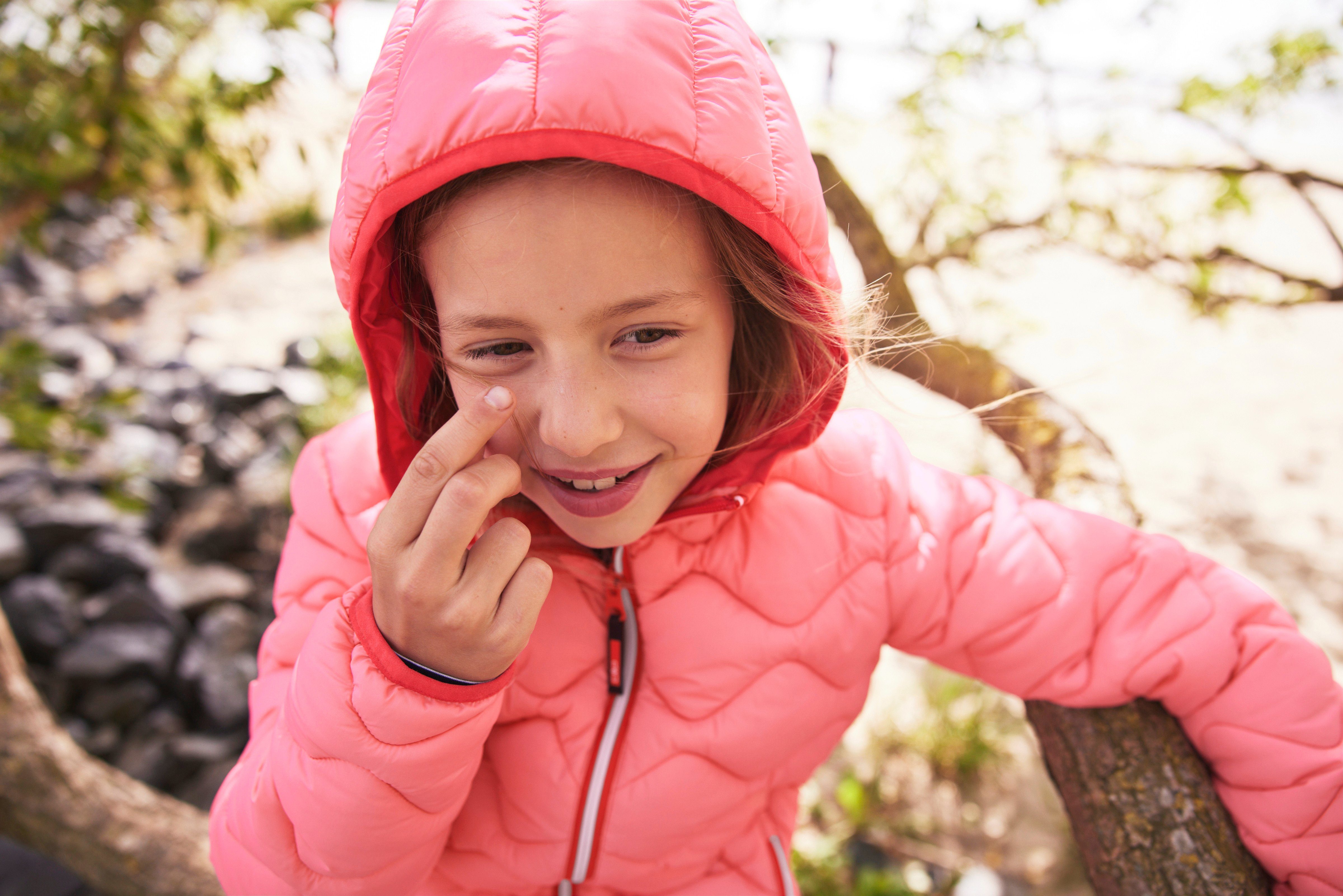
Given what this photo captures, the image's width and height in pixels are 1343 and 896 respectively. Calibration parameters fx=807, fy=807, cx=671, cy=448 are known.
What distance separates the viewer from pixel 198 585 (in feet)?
12.4

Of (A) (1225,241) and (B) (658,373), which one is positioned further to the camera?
(A) (1225,241)

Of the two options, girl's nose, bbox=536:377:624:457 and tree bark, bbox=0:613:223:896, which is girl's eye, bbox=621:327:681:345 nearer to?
girl's nose, bbox=536:377:624:457

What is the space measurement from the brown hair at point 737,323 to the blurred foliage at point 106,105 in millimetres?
1196

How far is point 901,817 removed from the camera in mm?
3113

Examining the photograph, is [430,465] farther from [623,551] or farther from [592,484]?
[623,551]

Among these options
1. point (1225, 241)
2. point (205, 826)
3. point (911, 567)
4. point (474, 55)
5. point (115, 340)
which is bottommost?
point (115, 340)

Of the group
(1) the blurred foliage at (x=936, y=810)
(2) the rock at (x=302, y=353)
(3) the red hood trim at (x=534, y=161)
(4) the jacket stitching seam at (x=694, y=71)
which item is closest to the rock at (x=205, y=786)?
(1) the blurred foliage at (x=936, y=810)

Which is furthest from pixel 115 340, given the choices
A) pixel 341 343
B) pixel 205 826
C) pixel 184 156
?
pixel 205 826

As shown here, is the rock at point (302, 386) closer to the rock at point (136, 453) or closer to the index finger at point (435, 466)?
the rock at point (136, 453)

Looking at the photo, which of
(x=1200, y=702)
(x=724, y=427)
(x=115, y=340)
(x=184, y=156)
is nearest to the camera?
(x=1200, y=702)

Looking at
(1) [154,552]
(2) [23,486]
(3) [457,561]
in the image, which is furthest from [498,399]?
(2) [23,486]

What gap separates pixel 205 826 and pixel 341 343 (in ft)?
15.1

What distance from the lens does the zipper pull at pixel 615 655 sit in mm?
1377

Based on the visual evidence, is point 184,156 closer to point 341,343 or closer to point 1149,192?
point 1149,192
